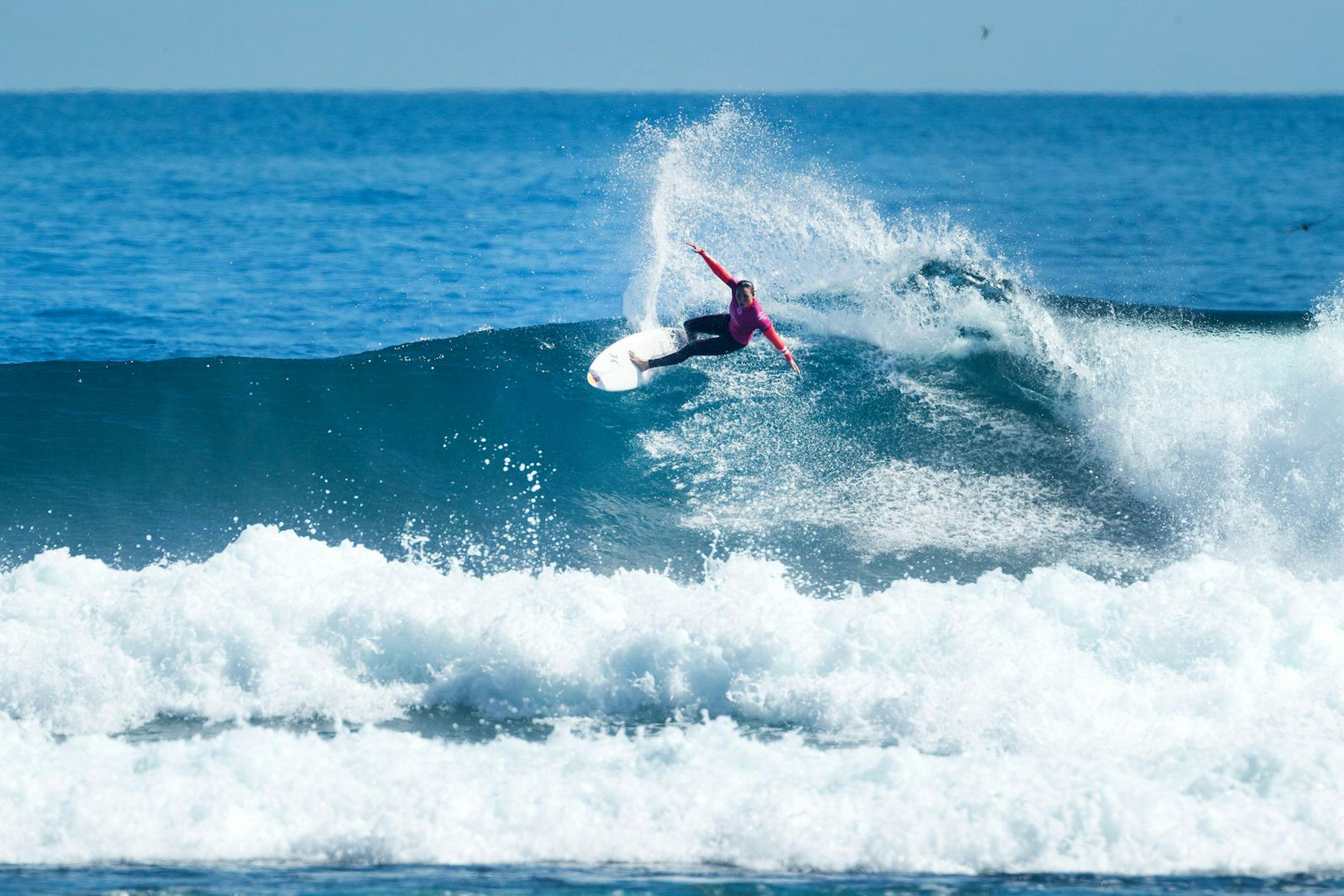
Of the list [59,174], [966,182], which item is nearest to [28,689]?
[966,182]

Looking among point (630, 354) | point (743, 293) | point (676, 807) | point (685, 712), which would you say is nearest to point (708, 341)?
point (743, 293)

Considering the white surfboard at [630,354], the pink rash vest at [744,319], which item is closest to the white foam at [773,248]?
the white surfboard at [630,354]

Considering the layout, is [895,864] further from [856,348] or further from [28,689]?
[856,348]

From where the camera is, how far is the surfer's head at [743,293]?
960 cm

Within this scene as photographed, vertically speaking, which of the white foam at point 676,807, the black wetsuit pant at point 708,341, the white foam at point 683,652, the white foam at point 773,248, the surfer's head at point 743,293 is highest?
the white foam at point 773,248

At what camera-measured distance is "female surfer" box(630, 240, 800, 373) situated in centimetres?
962

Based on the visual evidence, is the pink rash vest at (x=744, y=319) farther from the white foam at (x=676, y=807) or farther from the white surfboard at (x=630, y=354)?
the white foam at (x=676, y=807)

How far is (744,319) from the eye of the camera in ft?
32.1

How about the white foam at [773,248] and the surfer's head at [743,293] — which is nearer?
the surfer's head at [743,293]

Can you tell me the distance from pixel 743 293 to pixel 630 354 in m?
1.77

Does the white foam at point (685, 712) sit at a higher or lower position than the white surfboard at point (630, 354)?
lower

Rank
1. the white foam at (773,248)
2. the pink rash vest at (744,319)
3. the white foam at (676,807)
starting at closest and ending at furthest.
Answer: the white foam at (676,807), the pink rash vest at (744,319), the white foam at (773,248)

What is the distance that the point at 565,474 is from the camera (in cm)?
1062

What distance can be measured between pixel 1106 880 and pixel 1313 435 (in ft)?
21.6
